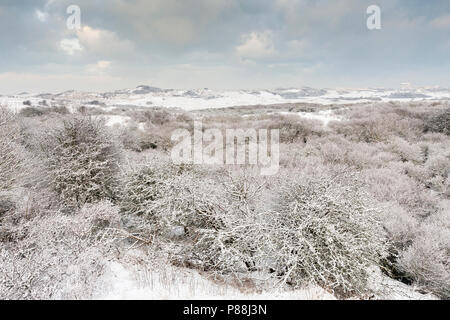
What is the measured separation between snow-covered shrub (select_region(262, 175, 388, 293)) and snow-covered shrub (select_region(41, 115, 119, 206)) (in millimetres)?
4777

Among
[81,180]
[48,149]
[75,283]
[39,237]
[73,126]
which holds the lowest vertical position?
[75,283]

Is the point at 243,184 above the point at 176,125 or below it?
below

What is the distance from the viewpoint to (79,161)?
20.0ft

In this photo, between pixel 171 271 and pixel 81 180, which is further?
pixel 81 180

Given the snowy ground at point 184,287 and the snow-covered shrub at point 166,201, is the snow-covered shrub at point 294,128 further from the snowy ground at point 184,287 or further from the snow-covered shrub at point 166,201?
the snowy ground at point 184,287

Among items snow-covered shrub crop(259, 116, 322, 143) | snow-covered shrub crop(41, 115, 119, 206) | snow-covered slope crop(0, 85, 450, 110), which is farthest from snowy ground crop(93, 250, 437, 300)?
snow-covered slope crop(0, 85, 450, 110)

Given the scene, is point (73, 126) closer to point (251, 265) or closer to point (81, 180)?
point (81, 180)

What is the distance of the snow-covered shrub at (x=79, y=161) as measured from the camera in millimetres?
5859

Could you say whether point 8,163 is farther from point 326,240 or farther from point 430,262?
point 430,262

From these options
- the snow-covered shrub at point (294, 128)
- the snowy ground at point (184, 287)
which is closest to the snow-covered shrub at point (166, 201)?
the snowy ground at point (184, 287)

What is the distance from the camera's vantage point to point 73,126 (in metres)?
6.32

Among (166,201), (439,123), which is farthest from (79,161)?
(439,123)

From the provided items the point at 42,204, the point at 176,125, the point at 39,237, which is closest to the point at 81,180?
the point at 42,204

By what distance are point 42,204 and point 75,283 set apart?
303cm
